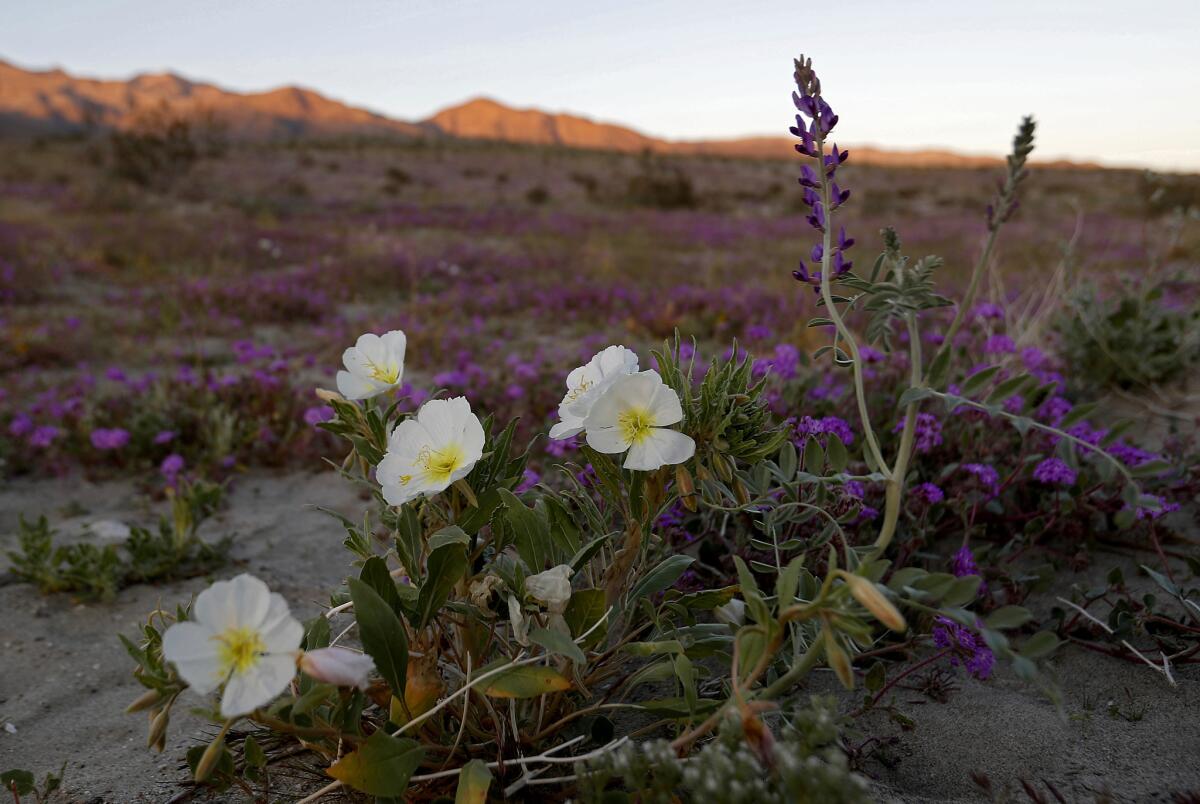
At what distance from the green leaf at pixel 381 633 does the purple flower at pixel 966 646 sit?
1.33 metres

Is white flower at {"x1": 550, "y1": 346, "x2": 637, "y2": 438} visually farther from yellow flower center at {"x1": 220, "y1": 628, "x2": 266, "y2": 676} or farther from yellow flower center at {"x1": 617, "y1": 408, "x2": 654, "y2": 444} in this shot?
yellow flower center at {"x1": 220, "y1": 628, "x2": 266, "y2": 676}

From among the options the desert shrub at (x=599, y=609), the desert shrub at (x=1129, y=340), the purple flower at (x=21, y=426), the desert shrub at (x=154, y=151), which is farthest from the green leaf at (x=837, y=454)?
the desert shrub at (x=154, y=151)

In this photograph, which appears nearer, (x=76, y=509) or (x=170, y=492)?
(x=170, y=492)

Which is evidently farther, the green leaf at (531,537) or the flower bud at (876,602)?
the green leaf at (531,537)

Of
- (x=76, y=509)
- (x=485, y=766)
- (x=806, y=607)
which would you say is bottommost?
(x=76, y=509)

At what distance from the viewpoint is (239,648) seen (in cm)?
112

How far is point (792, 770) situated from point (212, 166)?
96.4 ft

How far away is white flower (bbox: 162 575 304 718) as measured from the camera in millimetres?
1066

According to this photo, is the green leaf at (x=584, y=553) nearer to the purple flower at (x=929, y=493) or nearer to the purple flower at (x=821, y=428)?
the purple flower at (x=821, y=428)

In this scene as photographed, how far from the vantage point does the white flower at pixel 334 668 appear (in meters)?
1.11

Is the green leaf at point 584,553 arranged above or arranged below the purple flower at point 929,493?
above

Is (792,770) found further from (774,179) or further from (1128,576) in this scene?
(774,179)

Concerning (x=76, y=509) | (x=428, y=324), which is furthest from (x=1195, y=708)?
(x=428, y=324)

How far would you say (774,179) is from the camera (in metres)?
34.3
